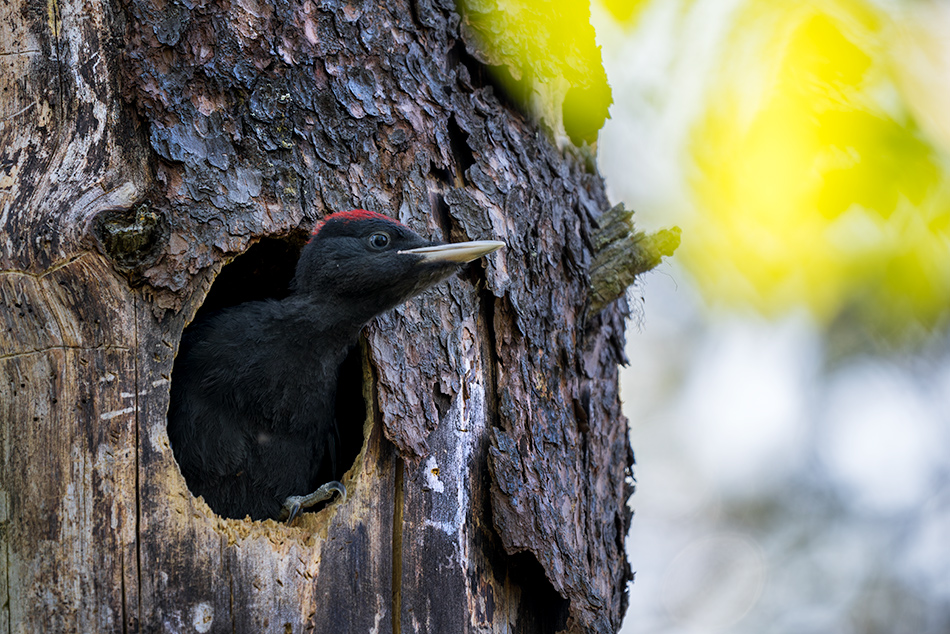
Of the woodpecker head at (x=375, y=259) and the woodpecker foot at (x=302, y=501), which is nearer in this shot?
the woodpecker head at (x=375, y=259)

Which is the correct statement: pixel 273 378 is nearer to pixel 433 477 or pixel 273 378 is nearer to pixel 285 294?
pixel 285 294

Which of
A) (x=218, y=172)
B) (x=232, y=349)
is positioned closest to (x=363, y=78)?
(x=218, y=172)

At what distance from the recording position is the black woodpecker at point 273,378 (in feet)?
9.61

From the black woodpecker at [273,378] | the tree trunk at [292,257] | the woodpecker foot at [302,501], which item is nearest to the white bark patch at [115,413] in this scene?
the tree trunk at [292,257]

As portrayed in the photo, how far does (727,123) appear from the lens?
8.91 feet

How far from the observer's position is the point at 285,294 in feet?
12.0

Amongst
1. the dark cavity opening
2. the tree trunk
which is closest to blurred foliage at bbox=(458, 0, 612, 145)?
the tree trunk

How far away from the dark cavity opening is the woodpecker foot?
10 cm

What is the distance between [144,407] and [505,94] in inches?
67.8

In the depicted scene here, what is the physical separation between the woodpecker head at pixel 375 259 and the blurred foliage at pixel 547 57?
792mm

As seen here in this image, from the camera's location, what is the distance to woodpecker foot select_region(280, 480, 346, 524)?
304 centimetres

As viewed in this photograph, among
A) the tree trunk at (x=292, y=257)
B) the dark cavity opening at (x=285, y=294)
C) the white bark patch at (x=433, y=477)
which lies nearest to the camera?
the tree trunk at (x=292, y=257)

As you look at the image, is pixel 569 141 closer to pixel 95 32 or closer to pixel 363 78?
pixel 363 78

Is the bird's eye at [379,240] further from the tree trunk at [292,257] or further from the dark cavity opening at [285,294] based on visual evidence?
the dark cavity opening at [285,294]
